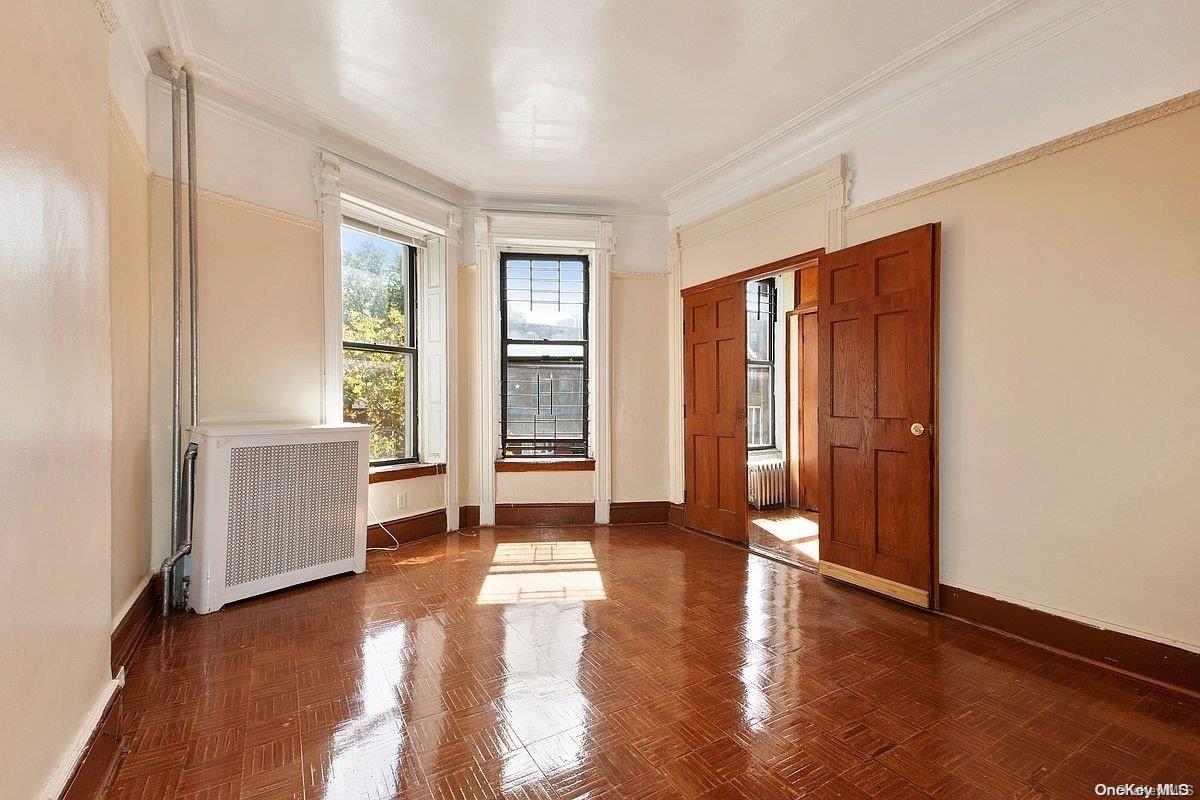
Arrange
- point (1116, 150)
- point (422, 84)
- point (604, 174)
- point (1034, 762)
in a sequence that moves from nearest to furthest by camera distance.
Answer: point (1034, 762) < point (1116, 150) < point (422, 84) < point (604, 174)

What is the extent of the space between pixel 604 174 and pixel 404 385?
8.64 feet

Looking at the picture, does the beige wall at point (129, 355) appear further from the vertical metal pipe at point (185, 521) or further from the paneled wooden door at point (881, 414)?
the paneled wooden door at point (881, 414)

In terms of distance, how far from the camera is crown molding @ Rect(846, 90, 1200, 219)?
2.38 meters

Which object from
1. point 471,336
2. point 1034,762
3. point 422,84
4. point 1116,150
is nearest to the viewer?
point 1034,762

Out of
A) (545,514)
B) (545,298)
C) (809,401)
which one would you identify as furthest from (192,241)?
(809,401)

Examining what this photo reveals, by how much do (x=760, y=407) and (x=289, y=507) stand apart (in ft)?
16.3

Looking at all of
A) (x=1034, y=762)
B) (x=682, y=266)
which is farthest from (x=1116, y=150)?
(x=682, y=266)

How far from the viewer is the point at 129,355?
2.87 meters

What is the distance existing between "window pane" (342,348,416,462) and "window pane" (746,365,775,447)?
380cm

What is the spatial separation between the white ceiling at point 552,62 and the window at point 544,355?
4.53ft

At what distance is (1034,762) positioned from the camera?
1888 millimetres

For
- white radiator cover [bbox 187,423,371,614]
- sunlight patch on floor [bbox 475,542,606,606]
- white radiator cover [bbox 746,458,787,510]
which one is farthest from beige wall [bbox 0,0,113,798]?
white radiator cover [bbox 746,458,787,510]

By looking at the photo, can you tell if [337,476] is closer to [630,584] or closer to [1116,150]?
[630,584]

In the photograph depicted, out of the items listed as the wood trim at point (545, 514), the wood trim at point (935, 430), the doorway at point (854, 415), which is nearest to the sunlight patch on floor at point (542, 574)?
the wood trim at point (545, 514)
